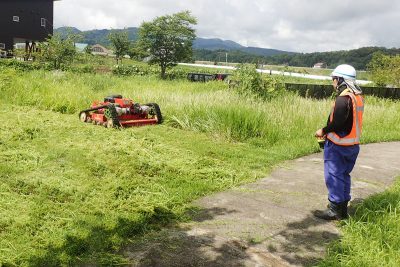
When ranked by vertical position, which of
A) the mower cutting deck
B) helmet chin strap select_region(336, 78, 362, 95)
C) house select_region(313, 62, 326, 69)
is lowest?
the mower cutting deck

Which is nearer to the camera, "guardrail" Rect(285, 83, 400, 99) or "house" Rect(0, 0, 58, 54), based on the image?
"guardrail" Rect(285, 83, 400, 99)

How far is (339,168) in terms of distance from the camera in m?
4.33

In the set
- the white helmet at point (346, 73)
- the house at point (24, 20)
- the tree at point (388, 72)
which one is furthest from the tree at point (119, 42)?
the white helmet at point (346, 73)

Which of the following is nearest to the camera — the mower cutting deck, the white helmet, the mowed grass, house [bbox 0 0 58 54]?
the mowed grass

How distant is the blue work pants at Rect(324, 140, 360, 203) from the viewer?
4.30 m

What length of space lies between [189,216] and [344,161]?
5.85ft

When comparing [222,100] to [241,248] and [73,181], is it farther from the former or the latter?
[241,248]

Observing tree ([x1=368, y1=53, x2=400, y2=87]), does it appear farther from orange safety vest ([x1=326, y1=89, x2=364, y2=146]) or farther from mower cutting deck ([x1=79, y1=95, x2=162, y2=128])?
orange safety vest ([x1=326, y1=89, x2=364, y2=146])

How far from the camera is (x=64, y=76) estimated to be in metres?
15.2

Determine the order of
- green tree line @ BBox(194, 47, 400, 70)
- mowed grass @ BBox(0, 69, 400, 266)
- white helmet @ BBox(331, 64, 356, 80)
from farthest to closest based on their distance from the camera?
1. green tree line @ BBox(194, 47, 400, 70)
2. white helmet @ BBox(331, 64, 356, 80)
3. mowed grass @ BBox(0, 69, 400, 266)

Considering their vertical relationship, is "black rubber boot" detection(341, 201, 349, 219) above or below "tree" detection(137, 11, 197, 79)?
below

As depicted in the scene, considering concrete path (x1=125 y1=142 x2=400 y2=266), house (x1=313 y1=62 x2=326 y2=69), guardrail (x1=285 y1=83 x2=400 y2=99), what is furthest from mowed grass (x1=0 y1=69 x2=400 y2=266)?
house (x1=313 y1=62 x2=326 y2=69)

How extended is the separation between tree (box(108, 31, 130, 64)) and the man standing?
144ft

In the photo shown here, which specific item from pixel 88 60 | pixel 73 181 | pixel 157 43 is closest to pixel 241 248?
pixel 73 181
